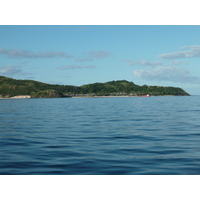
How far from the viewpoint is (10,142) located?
68.8 ft

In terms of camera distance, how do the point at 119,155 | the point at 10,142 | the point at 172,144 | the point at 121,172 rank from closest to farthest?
the point at 121,172
the point at 119,155
the point at 172,144
the point at 10,142

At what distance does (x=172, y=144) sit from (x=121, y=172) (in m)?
7.58

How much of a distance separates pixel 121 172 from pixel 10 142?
11.4m

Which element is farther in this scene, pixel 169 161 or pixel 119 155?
pixel 119 155
